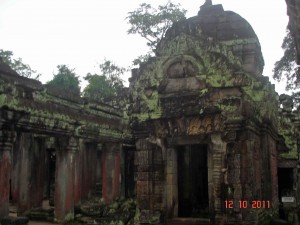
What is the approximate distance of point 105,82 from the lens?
2852 centimetres

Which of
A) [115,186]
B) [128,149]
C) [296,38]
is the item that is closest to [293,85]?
[128,149]

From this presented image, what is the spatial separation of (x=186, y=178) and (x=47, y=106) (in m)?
4.84

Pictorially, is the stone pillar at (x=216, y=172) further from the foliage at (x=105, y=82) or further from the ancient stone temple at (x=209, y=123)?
the foliage at (x=105, y=82)

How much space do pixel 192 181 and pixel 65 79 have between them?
20688 millimetres

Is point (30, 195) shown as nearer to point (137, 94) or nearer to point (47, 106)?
point (47, 106)

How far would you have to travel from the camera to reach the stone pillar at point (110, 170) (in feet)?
53.0

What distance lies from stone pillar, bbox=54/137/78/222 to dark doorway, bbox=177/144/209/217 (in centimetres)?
450

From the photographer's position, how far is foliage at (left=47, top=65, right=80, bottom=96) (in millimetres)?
28703

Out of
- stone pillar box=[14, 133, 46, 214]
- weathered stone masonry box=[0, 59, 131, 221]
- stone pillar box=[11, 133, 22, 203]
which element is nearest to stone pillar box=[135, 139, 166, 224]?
weathered stone masonry box=[0, 59, 131, 221]

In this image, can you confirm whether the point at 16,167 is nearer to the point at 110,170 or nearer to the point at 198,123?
the point at 110,170

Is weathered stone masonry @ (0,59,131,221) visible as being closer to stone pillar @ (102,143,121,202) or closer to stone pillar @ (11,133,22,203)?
stone pillar @ (11,133,22,203)

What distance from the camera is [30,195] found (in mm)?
14797
